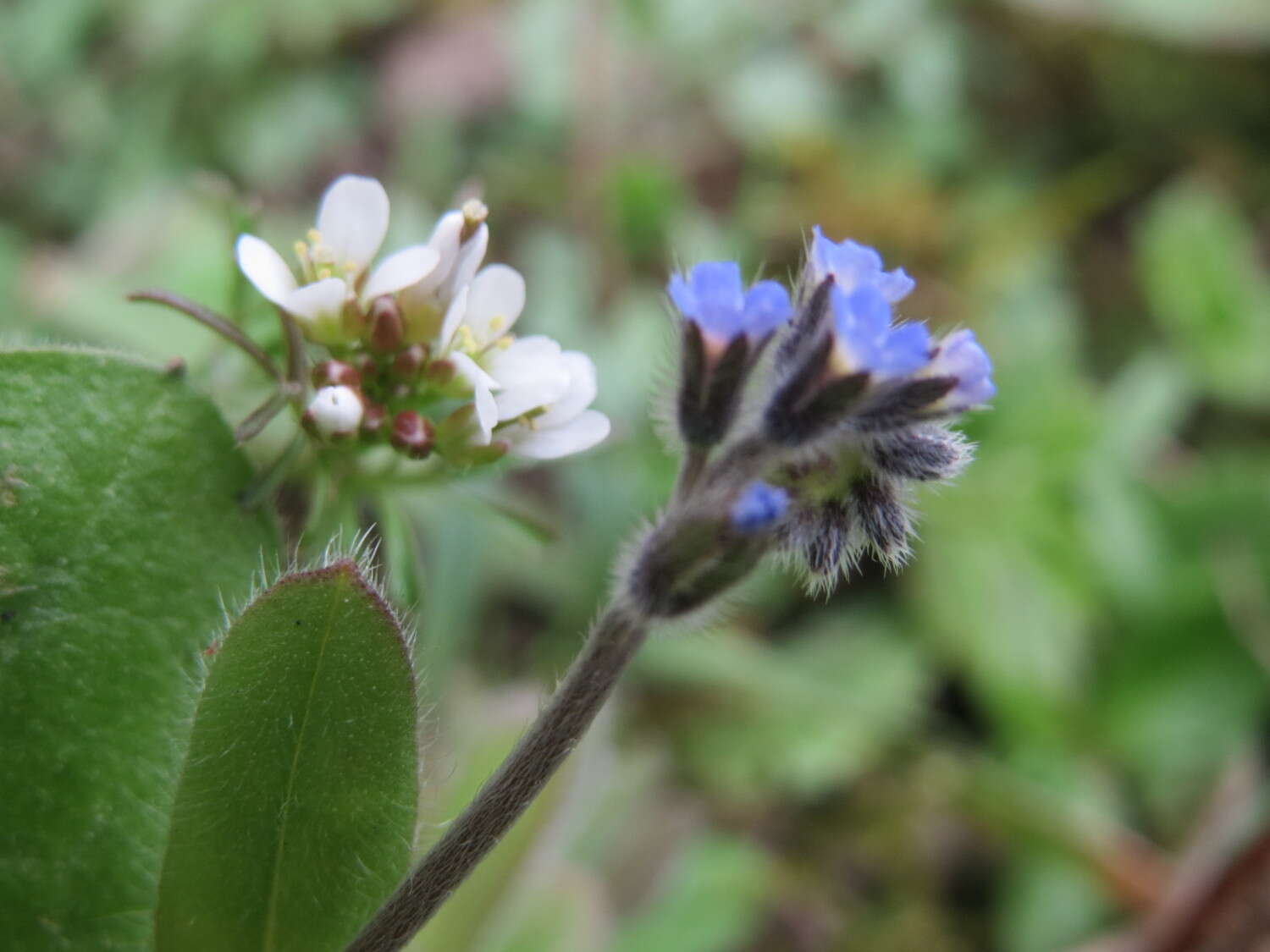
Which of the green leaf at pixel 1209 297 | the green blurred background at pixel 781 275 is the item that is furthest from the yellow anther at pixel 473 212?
the green leaf at pixel 1209 297

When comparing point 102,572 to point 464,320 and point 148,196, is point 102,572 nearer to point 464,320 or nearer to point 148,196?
point 464,320

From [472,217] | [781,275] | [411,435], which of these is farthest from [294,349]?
[781,275]

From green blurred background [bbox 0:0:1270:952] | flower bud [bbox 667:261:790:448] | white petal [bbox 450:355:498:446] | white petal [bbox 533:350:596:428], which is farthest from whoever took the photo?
green blurred background [bbox 0:0:1270:952]

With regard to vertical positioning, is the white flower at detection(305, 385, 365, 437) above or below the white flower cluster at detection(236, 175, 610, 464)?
below

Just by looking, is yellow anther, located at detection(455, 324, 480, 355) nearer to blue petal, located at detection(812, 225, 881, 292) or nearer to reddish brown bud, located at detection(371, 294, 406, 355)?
reddish brown bud, located at detection(371, 294, 406, 355)

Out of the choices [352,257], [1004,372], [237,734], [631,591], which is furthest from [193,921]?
[1004,372]

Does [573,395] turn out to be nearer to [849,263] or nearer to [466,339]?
[466,339]

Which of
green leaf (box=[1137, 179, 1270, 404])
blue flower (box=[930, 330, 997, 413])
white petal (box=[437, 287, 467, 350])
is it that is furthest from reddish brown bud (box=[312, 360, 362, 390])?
green leaf (box=[1137, 179, 1270, 404])

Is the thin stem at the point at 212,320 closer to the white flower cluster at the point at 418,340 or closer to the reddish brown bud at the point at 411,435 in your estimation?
the white flower cluster at the point at 418,340
